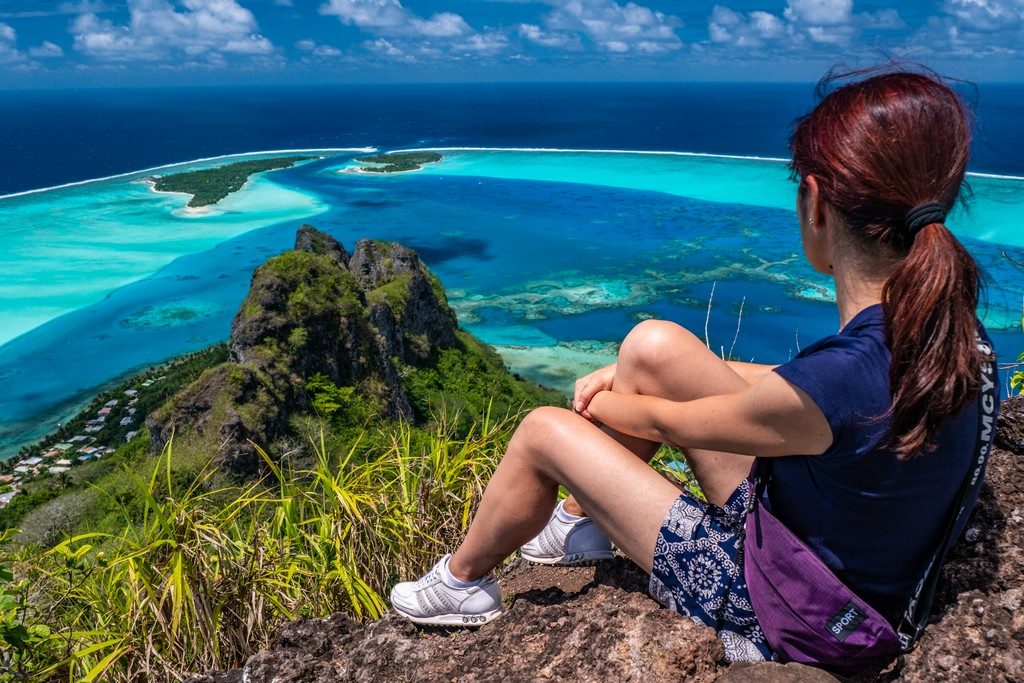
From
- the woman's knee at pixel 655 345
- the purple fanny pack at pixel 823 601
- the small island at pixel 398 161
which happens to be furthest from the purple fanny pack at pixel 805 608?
the small island at pixel 398 161

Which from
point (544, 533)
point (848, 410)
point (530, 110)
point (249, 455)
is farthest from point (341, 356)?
point (530, 110)

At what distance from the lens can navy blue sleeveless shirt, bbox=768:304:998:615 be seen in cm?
135

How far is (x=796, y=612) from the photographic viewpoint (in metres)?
1.58

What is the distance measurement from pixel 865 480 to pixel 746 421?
24cm

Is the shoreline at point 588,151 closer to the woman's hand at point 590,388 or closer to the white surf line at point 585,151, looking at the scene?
the white surf line at point 585,151

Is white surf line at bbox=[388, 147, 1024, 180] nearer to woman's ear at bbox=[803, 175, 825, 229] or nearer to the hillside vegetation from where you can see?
the hillside vegetation

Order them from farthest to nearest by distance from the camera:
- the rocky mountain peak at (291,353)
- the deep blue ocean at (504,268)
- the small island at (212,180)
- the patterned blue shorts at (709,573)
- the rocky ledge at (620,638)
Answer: the small island at (212,180) < the deep blue ocean at (504,268) < the rocky mountain peak at (291,353) < the patterned blue shorts at (709,573) < the rocky ledge at (620,638)

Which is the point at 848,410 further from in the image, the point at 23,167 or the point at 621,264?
the point at 23,167

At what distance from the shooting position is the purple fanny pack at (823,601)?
152 cm

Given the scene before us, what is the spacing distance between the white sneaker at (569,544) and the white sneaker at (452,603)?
7.9 inches

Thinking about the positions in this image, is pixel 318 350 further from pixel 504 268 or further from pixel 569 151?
pixel 569 151

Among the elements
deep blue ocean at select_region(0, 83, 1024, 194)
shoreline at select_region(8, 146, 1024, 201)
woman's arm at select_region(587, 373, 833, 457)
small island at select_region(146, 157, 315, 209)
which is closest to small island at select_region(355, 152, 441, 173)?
shoreline at select_region(8, 146, 1024, 201)

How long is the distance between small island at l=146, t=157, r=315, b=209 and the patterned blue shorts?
44899mm

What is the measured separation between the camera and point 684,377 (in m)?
1.96
